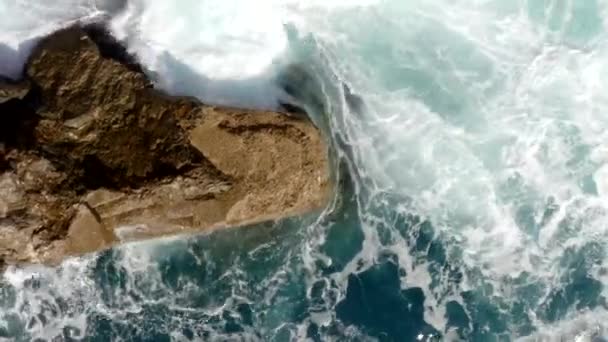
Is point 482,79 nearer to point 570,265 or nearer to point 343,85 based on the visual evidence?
point 343,85

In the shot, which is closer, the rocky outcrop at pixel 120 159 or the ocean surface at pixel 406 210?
the rocky outcrop at pixel 120 159

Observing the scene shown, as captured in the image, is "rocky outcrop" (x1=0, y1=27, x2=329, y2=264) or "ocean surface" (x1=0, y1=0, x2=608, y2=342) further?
"ocean surface" (x1=0, y1=0, x2=608, y2=342)

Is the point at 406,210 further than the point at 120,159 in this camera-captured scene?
Yes

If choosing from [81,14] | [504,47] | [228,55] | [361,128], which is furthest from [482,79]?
[81,14]

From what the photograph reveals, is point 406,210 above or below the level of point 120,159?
above
